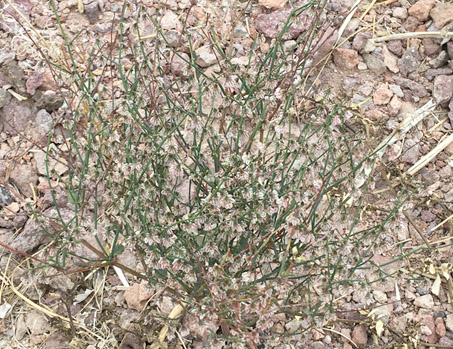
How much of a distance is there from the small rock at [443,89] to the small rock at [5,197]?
8.88 ft

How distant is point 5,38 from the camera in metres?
4.01

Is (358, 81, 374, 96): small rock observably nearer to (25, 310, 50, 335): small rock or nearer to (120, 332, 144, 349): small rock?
(120, 332, 144, 349): small rock

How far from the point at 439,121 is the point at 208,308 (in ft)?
7.73

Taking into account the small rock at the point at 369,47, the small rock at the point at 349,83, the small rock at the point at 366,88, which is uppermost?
the small rock at the point at 369,47

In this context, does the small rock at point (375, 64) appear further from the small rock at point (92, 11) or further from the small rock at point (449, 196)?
the small rock at point (92, 11)

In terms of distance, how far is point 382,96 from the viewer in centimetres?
393

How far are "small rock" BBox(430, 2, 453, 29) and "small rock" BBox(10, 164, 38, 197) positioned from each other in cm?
281

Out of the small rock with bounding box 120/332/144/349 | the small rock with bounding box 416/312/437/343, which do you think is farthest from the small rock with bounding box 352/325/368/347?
the small rock with bounding box 120/332/144/349

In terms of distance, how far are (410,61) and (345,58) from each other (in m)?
0.43

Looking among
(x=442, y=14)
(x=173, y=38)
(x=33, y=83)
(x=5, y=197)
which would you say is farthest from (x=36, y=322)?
(x=442, y=14)

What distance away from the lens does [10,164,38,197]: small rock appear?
3.57m

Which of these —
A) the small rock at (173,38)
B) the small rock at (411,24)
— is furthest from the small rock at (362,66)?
the small rock at (173,38)

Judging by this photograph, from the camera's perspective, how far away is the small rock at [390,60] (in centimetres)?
407

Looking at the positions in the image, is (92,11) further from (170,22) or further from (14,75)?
(14,75)
